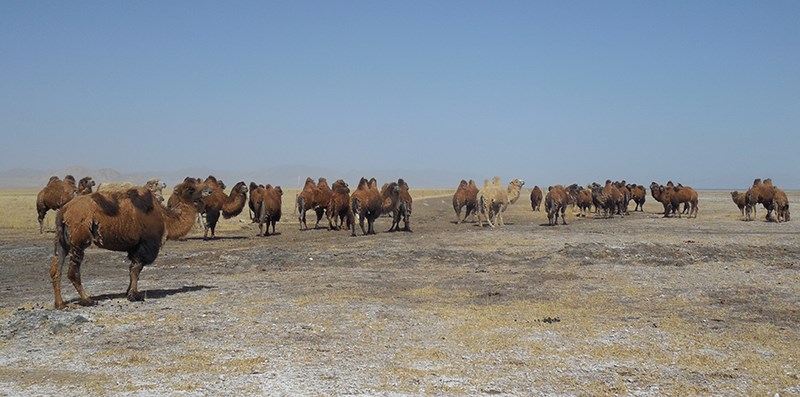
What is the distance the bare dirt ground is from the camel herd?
99cm

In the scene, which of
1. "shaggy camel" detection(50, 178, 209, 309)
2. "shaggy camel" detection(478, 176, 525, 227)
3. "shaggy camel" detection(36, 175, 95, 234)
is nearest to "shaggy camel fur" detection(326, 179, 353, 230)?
"shaggy camel" detection(478, 176, 525, 227)

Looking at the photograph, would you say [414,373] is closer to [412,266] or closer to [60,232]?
[60,232]

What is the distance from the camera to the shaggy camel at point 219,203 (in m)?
23.6

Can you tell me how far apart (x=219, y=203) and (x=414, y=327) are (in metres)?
16.3

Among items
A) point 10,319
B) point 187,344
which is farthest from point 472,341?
point 10,319

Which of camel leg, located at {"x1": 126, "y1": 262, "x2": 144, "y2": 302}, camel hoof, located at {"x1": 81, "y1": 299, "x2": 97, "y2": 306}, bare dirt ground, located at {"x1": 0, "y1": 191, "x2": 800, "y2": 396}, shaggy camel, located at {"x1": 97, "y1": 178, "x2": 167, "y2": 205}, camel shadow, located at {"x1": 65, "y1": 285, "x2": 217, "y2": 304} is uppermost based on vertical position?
shaggy camel, located at {"x1": 97, "y1": 178, "x2": 167, "y2": 205}

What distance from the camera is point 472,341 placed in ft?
27.8

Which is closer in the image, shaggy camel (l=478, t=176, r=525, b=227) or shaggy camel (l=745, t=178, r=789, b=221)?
shaggy camel (l=478, t=176, r=525, b=227)

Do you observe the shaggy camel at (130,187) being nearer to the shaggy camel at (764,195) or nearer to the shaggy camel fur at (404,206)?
the shaggy camel fur at (404,206)

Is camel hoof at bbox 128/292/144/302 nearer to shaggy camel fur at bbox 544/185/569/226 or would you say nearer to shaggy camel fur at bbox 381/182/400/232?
shaggy camel fur at bbox 381/182/400/232

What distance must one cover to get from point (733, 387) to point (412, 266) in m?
10.3

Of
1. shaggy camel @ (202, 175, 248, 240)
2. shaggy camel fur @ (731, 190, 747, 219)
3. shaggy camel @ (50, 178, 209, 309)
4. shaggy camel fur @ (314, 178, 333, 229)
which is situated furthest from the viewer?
shaggy camel fur @ (731, 190, 747, 219)

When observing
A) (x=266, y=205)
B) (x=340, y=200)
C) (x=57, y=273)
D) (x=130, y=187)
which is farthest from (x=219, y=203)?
(x=57, y=273)

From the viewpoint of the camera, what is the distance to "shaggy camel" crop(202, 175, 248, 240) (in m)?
23.6
